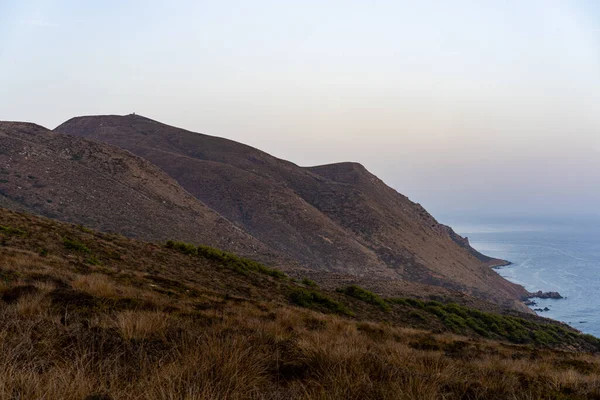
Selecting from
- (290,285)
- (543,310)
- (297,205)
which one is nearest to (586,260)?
(543,310)

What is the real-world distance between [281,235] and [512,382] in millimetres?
46820

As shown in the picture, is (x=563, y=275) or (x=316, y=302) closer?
(x=316, y=302)

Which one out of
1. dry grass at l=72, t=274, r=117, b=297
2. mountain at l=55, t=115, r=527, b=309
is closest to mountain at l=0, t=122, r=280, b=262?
mountain at l=55, t=115, r=527, b=309

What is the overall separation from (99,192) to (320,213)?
32539 mm

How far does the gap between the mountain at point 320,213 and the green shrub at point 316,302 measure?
24937 mm

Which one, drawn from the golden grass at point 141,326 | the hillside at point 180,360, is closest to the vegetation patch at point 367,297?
the hillside at point 180,360

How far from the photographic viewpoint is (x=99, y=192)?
38.7m

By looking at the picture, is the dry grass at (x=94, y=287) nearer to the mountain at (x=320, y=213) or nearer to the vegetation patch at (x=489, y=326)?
the vegetation patch at (x=489, y=326)

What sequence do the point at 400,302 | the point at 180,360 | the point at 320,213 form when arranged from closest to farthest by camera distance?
the point at 180,360
the point at 400,302
the point at 320,213

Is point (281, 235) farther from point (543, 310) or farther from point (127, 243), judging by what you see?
point (543, 310)

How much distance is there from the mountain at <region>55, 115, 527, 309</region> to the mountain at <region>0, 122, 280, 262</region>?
861 cm

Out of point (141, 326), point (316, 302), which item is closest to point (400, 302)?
point (316, 302)

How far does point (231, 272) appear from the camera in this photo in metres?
18.0

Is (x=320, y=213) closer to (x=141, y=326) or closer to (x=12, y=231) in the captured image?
(x=12, y=231)
